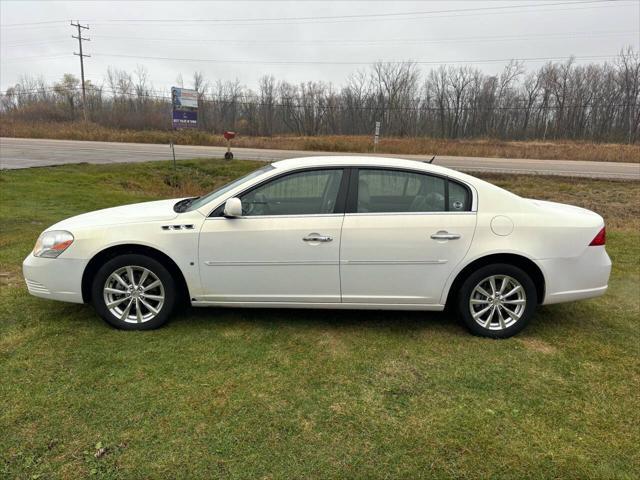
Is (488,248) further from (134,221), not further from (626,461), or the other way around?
(134,221)

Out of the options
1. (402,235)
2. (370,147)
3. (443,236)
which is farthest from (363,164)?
(370,147)

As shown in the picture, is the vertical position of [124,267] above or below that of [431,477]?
above

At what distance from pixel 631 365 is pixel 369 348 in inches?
80.2

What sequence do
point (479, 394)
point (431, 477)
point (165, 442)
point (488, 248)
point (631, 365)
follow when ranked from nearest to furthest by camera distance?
point (431, 477), point (165, 442), point (479, 394), point (631, 365), point (488, 248)

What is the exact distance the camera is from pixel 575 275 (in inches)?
146

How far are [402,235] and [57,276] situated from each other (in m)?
2.94

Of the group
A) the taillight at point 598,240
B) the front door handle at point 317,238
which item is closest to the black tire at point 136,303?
the front door handle at point 317,238

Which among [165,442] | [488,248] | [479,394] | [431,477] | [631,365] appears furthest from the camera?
[488,248]

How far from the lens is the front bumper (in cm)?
366

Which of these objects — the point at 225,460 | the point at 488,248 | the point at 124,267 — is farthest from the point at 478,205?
the point at 124,267

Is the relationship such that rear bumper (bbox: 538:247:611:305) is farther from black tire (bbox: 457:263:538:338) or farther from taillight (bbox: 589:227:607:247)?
black tire (bbox: 457:263:538:338)

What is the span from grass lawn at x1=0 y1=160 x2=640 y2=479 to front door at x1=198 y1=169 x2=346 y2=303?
0.38 m

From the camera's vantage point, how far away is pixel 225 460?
2.32 metres

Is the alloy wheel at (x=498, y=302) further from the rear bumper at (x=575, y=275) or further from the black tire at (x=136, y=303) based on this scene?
the black tire at (x=136, y=303)
